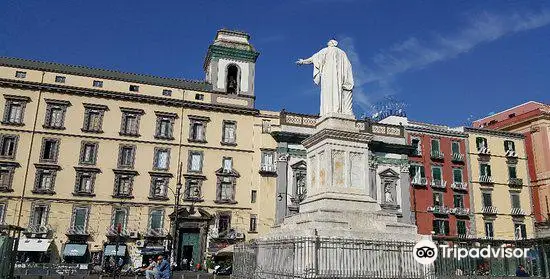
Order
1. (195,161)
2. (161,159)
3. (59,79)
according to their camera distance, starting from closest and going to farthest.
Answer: (59,79)
(161,159)
(195,161)

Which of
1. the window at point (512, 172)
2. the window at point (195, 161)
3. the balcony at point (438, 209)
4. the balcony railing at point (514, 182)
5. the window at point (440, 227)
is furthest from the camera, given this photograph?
the window at point (512, 172)

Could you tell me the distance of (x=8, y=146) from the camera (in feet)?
122

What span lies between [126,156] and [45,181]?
6.31 meters

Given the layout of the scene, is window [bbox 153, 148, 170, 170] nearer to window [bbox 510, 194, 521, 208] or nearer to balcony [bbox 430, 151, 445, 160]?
balcony [bbox 430, 151, 445, 160]

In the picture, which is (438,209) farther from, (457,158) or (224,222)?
(224,222)

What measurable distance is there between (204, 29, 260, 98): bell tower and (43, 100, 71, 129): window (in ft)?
41.2

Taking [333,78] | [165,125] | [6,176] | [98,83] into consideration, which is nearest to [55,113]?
[98,83]

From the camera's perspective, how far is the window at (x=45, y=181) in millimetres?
36875

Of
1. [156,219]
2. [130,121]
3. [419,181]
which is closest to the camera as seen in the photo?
[156,219]

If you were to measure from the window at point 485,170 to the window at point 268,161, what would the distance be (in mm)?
20539

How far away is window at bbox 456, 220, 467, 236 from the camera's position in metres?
43.4

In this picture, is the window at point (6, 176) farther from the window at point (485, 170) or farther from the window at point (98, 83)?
the window at point (485, 170)

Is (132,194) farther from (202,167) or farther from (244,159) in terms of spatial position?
(244,159)

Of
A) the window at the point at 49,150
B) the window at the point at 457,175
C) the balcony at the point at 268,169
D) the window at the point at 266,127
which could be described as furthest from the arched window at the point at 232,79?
the window at the point at 457,175
